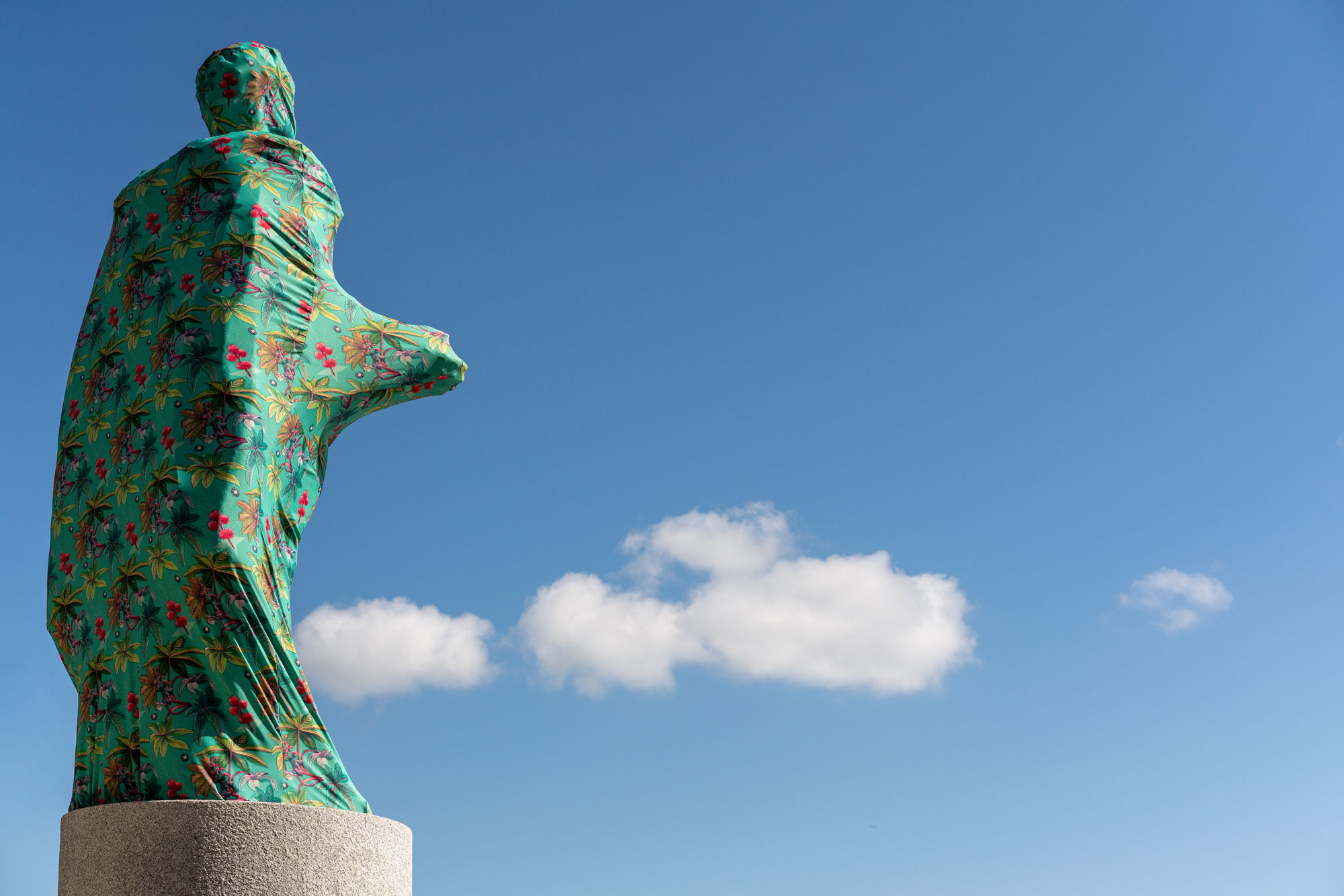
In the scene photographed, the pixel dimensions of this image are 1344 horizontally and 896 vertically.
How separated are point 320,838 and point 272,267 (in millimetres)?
3157

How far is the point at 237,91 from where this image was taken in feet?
25.4

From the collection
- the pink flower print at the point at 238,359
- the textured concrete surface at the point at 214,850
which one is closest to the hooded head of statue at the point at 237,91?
the pink flower print at the point at 238,359

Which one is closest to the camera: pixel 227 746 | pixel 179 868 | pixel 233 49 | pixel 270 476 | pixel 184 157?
pixel 179 868

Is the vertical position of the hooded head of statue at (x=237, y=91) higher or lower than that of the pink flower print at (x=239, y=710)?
higher

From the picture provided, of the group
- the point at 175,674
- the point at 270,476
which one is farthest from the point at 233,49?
the point at 175,674

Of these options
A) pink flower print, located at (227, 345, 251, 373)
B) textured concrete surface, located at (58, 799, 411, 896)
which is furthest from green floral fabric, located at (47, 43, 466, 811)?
textured concrete surface, located at (58, 799, 411, 896)

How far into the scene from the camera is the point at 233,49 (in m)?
7.81

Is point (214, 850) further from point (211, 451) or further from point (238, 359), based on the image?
point (238, 359)

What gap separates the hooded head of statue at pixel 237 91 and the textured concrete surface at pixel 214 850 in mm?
4183

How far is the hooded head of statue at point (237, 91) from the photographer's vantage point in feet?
25.4

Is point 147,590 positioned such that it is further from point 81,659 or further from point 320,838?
point 320,838

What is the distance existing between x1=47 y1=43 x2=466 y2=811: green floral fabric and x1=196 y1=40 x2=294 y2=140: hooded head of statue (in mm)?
18

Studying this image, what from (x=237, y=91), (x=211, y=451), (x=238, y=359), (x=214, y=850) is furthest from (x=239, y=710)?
(x=237, y=91)

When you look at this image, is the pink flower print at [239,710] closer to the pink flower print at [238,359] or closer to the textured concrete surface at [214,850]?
the textured concrete surface at [214,850]
